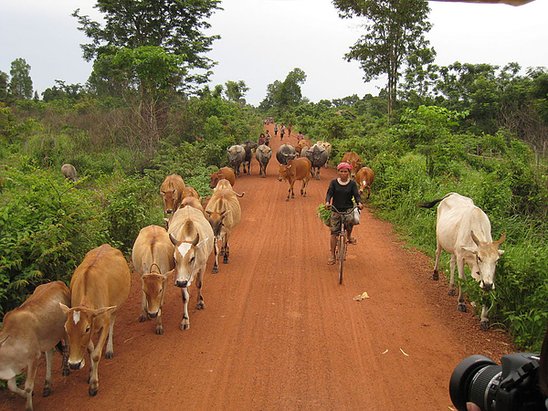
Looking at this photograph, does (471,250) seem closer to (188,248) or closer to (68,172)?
(188,248)

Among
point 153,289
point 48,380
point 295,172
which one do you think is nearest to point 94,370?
point 48,380

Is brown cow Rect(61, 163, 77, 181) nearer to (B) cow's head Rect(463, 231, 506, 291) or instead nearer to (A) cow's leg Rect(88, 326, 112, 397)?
(A) cow's leg Rect(88, 326, 112, 397)

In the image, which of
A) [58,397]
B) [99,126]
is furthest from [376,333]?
[99,126]

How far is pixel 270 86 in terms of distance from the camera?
83.7 m

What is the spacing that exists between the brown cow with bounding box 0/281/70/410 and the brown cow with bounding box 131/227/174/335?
1.15 meters

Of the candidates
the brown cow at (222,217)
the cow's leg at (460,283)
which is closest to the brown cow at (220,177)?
the brown cow at (222,217)

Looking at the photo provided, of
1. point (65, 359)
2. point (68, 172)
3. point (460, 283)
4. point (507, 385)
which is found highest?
point (507, 385)

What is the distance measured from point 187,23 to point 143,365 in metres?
23.1

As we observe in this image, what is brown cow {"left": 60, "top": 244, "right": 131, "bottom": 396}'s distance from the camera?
4.76 m

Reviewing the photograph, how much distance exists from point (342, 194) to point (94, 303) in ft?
17.2

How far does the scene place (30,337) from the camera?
15.7 ft

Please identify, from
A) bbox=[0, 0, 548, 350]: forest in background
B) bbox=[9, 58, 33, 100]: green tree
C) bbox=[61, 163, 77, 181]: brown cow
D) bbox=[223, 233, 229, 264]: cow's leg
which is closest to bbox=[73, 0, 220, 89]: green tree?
bbox=[0, 0, 548, 350]: forest in background

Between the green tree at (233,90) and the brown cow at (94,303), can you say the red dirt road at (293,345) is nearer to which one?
the brown cow at (94,303)

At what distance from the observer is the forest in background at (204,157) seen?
653 centimetres
